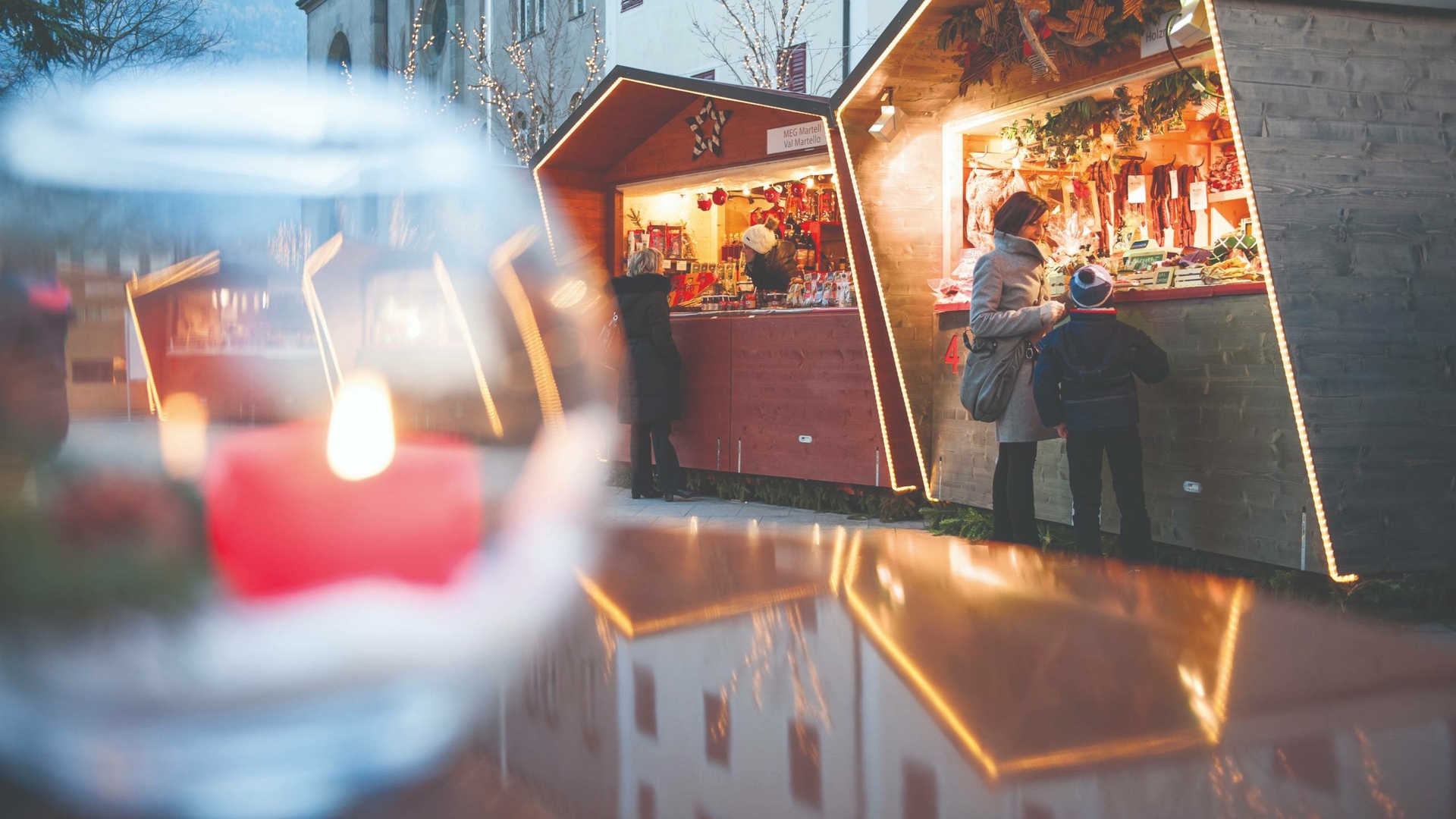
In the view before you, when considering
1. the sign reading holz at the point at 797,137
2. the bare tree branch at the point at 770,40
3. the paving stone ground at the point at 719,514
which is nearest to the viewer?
the paving stone ground at the point at 719,514

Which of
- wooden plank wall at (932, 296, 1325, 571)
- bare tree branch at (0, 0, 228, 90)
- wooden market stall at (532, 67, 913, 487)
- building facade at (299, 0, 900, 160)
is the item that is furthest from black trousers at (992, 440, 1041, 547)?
bare tree branch at (0, 0, 228, 90)

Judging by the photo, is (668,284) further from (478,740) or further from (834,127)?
(478,740)

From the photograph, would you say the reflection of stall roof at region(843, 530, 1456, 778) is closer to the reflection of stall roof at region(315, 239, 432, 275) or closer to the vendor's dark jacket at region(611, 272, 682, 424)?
the vendor's dark jacket at region(611, 272, 682, 424)

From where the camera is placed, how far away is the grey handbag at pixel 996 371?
20.3ft

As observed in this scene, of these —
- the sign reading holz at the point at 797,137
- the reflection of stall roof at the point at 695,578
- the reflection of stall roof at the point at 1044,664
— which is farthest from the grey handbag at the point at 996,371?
the sign reading holz at the point at 797,137

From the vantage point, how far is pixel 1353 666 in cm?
415

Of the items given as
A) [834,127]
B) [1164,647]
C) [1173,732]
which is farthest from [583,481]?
[1173,732]

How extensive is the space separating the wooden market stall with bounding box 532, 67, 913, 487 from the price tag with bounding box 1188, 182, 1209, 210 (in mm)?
2151

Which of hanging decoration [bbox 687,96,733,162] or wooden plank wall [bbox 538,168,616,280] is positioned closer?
hanging decoration [bbox 687,96,733,162]

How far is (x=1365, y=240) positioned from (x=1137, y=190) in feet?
6.96

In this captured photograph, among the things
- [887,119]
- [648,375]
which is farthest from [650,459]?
[887,119]

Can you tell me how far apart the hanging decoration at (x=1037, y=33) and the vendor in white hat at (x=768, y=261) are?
234cm

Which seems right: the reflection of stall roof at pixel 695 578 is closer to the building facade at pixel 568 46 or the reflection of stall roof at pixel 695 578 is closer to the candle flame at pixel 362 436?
the candle flame at pixel 362 436

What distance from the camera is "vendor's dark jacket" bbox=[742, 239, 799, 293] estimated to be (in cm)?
948
